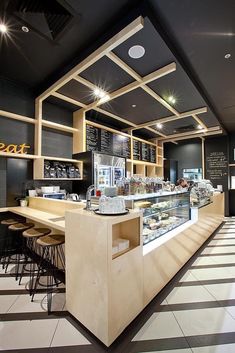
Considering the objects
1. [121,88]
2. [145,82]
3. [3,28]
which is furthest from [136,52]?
[3,28]

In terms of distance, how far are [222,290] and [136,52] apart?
3217 millimetres

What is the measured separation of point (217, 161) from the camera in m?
7.27

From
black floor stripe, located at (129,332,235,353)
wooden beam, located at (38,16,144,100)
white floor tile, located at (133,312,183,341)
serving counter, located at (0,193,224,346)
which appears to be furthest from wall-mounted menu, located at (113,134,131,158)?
black floor stripe, located at (129,332,235,353)

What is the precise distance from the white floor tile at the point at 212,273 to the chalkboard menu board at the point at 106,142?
3.18m

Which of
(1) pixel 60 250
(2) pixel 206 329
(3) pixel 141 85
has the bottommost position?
(2) pixel 206 329

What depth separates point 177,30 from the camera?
2242mm

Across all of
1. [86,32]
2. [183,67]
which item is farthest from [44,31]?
[183,67]

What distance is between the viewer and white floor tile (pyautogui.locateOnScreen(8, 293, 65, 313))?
6.57 feet

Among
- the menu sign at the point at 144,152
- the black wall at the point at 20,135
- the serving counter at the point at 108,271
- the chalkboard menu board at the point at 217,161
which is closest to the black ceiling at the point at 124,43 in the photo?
the black wall at the point at 20,135

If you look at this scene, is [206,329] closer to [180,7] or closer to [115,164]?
[180,7]

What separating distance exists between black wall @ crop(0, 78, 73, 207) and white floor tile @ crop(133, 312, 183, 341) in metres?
2.98

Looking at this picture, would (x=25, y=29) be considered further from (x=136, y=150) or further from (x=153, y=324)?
(x=136, y=150)

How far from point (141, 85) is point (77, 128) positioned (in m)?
1.87

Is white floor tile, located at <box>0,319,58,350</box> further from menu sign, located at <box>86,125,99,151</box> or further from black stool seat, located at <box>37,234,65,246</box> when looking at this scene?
menu sign, located at <box>86,125,99,151</box>
